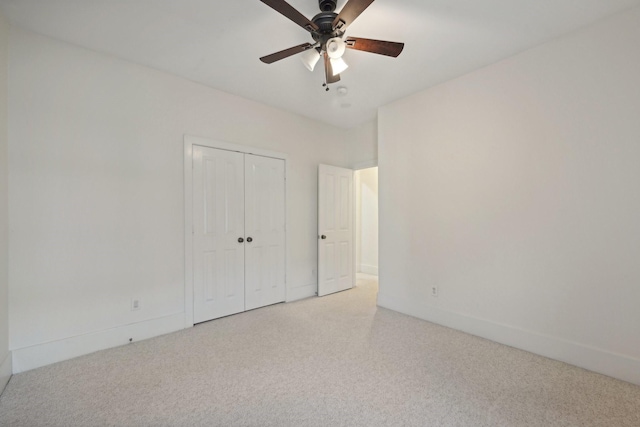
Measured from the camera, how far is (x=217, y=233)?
10.8 feet

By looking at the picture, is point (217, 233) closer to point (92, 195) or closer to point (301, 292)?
point (92, 195)

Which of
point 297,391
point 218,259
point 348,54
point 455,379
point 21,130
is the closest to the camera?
point 297,391

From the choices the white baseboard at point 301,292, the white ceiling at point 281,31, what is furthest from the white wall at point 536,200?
the white baseboard at point 301,292

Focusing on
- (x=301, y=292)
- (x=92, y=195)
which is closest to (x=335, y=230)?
(x=301, y=292)

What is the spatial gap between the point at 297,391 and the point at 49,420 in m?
1.51

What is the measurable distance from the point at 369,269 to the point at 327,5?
501 centimetres

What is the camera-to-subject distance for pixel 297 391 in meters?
1.92

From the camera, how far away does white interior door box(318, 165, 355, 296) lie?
4.22m

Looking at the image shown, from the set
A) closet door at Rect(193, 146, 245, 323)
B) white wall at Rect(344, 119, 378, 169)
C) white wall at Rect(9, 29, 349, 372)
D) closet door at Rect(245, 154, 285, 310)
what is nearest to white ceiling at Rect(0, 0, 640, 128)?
white wall at Rect(9, 29, 349, 372)

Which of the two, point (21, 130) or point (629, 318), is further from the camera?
point (21, 130)

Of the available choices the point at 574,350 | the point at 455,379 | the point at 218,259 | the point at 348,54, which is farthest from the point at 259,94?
the point at 574,350

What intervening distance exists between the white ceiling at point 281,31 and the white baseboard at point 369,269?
12.7ft

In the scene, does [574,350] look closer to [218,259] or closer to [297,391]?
[297,391]

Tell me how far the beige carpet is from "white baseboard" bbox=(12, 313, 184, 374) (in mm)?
92
